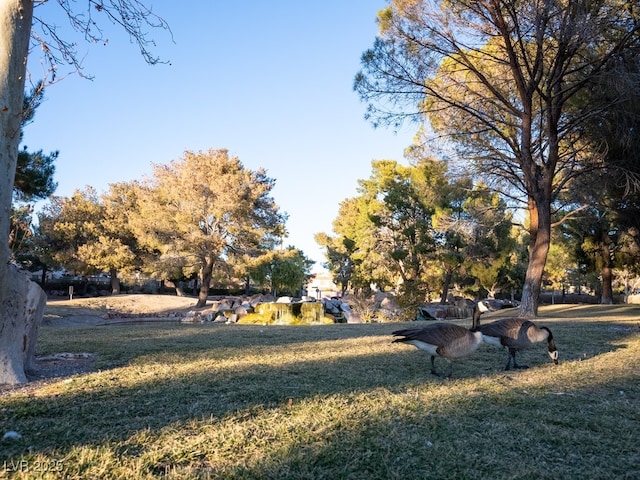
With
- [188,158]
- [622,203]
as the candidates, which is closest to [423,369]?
[622,203]

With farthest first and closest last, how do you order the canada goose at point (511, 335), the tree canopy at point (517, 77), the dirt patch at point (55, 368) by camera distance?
the tree canopy at point (517, 77), the canada goose at point (511, 335), the dirt patch at point (55, 368)

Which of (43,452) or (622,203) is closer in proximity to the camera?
(43,452)

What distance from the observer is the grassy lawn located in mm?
1960

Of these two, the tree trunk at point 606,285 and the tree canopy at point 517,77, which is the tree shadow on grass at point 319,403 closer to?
the tree canopy at point 517,77

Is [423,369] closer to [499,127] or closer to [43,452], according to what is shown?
[43,452]

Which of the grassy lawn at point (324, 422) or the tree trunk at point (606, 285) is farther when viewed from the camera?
the tree trunk at point (606, 285)

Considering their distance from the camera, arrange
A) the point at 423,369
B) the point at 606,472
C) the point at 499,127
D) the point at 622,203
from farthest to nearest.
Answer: the point at 622,203 → the point at 499,127 → the point at 423,369 → the point at 606,472

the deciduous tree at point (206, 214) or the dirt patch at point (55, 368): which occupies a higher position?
the deciduous tree at point (206, 214)

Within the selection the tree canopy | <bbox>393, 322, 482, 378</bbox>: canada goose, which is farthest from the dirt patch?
the tree canopy

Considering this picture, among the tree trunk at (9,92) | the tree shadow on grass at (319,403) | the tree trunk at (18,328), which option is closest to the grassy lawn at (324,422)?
the tree shadow on grass at (319,403)

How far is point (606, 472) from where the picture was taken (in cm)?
203

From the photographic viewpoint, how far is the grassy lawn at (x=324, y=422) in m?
1.96

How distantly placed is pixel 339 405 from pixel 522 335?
7.54ft

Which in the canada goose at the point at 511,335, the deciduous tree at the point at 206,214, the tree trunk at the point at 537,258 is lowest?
the canada goose at the point at 511,335
